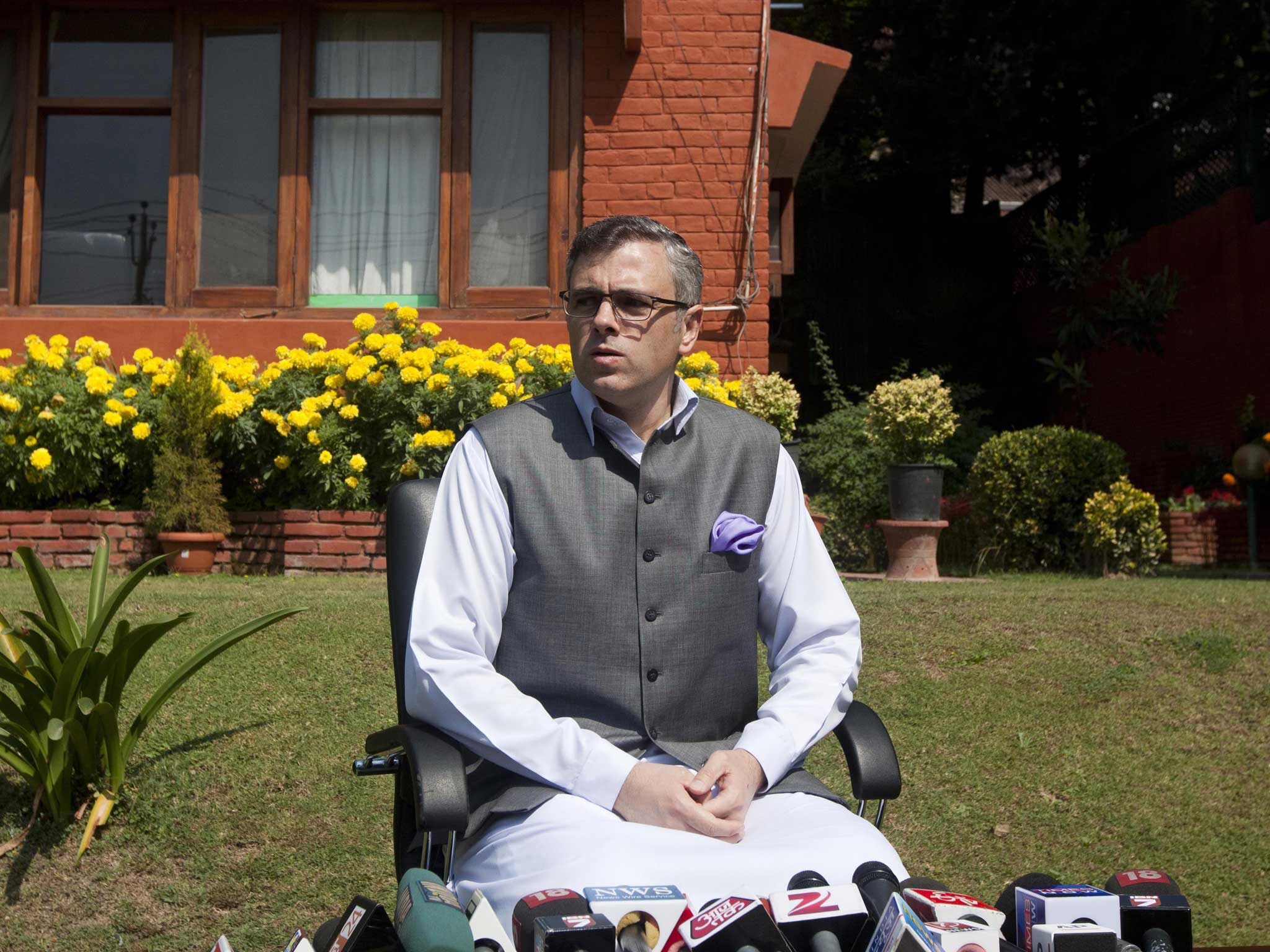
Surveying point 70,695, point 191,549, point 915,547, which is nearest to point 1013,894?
point 70,695

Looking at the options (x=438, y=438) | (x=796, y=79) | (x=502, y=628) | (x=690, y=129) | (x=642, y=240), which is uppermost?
(x=796, y=79)

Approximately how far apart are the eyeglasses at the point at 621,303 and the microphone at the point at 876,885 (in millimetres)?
1206

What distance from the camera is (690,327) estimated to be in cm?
291

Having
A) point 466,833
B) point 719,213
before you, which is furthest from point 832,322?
point 466,833

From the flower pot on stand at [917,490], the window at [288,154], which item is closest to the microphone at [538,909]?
the flower pot on stand at [917,490]

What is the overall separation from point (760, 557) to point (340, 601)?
11.0 ft

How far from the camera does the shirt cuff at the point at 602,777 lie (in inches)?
93.6

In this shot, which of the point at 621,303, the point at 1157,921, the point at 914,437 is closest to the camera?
the point at 1157,921

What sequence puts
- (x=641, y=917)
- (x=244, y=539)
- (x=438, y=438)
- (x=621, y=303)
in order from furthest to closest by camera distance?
(x=244, y=539) < (x=438, y=438) < (x=621, y=303) < (x=641, y=917)

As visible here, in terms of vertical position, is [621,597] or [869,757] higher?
[621,597]

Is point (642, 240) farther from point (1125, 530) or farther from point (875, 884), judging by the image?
point (1125, 530)

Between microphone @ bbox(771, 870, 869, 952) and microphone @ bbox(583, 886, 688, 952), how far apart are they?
0.16 metres

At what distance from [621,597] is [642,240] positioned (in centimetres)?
77

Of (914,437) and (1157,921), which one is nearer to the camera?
(1157,921)
